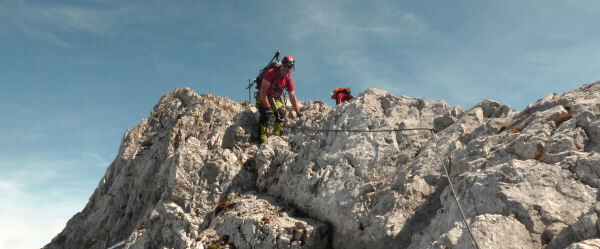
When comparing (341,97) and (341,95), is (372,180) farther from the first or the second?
(341,95)

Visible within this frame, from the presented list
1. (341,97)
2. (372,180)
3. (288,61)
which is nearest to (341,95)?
(341,97)

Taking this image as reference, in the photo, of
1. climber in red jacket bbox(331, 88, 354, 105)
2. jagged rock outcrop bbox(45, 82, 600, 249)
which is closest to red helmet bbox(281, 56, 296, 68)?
jagged rock outcrop bbox(45, 82, 600, 249)

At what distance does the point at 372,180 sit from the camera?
14352mm

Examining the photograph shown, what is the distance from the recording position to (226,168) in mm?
18250

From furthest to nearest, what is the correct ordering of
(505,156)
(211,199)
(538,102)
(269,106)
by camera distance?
(269,106) → (211,199) → (538,102) → (505,156)

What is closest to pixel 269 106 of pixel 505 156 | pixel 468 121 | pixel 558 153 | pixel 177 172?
pixel 177 172

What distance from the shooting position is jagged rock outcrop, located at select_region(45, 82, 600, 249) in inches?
377

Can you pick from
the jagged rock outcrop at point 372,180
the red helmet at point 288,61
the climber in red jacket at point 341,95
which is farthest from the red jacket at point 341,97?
the red helmet at point 288,61

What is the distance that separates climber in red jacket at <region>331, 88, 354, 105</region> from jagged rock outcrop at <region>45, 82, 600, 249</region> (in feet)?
9.52

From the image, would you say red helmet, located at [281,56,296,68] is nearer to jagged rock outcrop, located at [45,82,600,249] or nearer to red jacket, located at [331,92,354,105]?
jagged rock outcrop, located at [45,82,600,249]

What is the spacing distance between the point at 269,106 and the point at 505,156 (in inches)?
455

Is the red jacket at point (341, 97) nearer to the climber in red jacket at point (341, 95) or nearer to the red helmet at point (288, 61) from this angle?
the climber in red jacket at point (341, 95)

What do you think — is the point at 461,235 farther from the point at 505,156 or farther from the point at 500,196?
the point at 505,156

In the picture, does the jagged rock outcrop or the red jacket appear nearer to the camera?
the jagged rock outcrop
